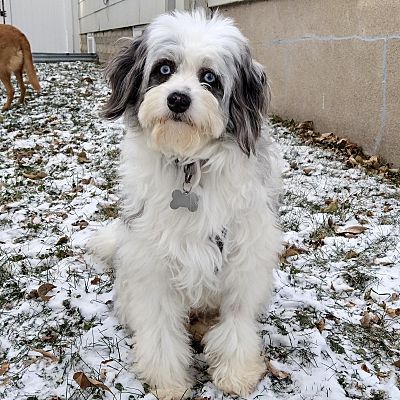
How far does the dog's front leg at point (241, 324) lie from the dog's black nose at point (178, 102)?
66cm

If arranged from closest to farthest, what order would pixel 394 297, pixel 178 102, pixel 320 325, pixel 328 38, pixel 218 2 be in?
pixel 178 102 → pixel 320 325 → pixel 394 297 → pixel 328 38 → pixel 218 2

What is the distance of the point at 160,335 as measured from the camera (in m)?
2.40

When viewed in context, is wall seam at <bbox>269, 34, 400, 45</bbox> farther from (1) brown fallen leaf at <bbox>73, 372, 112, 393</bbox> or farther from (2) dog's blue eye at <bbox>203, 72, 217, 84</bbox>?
(1) brown fallen leaf at <bbox>73, 372, 112, 393</bbox>

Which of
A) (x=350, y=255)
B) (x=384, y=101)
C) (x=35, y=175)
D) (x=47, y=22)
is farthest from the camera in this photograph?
(x=47, y=22)

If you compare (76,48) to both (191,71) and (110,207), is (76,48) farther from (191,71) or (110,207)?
(191,71)

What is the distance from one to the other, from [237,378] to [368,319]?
90 cm

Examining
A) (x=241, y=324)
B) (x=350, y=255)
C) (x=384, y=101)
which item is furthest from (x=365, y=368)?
(x=384, y=101)

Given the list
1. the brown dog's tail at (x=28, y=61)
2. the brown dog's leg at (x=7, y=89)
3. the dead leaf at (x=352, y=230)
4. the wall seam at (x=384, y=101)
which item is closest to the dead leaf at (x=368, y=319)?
the dead leaf at (x=352, y=230)

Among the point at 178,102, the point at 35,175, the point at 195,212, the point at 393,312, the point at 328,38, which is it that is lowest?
the point at 35,175

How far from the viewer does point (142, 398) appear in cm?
238

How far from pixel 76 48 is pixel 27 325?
15776mm

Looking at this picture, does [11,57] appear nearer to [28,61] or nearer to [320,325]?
[28,61]

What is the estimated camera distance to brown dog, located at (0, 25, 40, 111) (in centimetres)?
851

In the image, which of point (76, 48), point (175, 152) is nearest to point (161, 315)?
point (175, 152)
